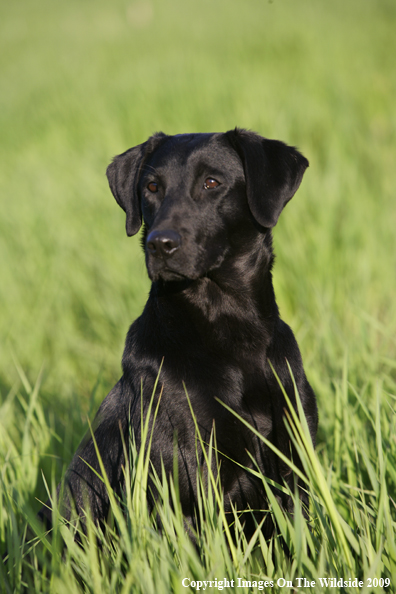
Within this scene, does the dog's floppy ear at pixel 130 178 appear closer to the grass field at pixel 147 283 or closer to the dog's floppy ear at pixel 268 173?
the dog's floppy ear at pixel 268 173

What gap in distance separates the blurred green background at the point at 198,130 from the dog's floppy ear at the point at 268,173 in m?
0.78

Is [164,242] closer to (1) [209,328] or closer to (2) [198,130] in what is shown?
(1) [209,328]

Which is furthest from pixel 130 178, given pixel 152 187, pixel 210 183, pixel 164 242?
pixel 164 242

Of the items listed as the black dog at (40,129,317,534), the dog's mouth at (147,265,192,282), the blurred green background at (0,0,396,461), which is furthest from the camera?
the blurred green background at (0,0,396,461)

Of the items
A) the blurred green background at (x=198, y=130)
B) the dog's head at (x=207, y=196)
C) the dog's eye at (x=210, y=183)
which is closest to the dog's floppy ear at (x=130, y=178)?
the dog's head at (x=207, y=196)

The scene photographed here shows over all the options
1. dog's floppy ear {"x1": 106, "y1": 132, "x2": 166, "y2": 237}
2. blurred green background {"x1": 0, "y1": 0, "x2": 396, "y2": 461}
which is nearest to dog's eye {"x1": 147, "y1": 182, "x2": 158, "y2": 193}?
dog's floppy ear {"x1": 106, "y1": 132, "x2": 166, "y2": 237}

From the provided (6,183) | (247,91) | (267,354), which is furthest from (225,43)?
(267,354)

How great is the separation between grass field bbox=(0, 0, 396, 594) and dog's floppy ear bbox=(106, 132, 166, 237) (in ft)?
2.84

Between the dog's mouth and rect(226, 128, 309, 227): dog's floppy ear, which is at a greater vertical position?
rect(226, 128, 309, 227): dog's floppy ear

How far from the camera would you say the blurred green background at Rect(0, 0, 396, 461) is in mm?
3348

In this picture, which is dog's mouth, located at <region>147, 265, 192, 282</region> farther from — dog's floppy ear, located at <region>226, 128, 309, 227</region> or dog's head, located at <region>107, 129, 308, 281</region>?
dog's floppy ear, located at <region>226, 128, 309, 227</region>

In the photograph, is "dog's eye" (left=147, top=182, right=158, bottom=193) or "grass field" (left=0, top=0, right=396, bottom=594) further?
"dog's eye" (left=147, top=182, right=158, bottom=193)

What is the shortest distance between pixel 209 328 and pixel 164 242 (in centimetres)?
38

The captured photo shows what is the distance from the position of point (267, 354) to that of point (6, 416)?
1.74 meters
